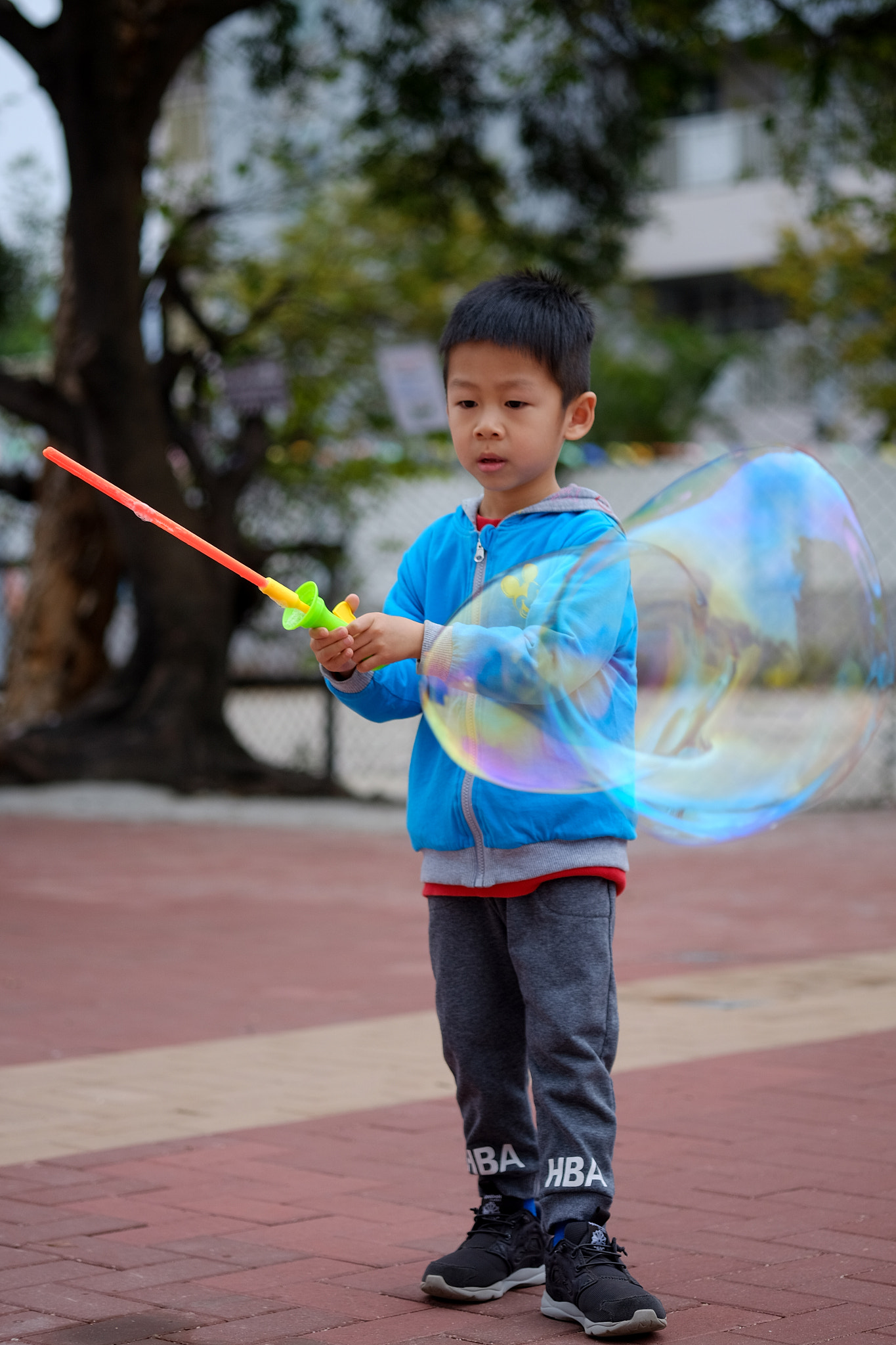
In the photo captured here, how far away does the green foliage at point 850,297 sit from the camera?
21.2 metres

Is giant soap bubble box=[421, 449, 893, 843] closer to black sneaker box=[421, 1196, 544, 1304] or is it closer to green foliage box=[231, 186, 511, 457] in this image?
black sneaker box=[421, 1196, 544, 1304]

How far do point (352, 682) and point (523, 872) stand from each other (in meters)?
0.41

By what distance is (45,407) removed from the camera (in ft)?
40.2

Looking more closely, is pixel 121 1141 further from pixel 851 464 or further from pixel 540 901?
pixel 851 464

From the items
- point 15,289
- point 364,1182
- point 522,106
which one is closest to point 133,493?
point 15,289

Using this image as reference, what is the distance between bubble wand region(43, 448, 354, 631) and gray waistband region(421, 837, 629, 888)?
0.48 meters

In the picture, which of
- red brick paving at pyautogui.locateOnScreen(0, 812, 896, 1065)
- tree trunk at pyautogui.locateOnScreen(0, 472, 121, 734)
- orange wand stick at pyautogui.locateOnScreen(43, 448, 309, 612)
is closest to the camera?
orange wand stick at pyautogui.locateOnScreen(43, 448, 309, 612)

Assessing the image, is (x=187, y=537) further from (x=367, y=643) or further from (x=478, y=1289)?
(x=478, y=1289)

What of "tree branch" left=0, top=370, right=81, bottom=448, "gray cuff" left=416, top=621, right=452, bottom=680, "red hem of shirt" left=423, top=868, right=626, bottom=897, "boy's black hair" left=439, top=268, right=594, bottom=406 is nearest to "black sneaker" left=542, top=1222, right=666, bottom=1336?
"red hem of shirt" left=423, top=868, right=626, bottom=897

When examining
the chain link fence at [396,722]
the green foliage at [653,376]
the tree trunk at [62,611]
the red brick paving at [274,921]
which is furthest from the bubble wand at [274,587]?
the green foliage at [653,376]

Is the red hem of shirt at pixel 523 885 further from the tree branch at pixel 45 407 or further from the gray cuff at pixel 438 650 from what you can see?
the tree branch at pixel 45 407

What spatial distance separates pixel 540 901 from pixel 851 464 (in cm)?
1665

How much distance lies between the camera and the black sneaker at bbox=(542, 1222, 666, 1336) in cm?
272

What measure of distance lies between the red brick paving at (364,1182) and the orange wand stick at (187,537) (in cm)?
119
